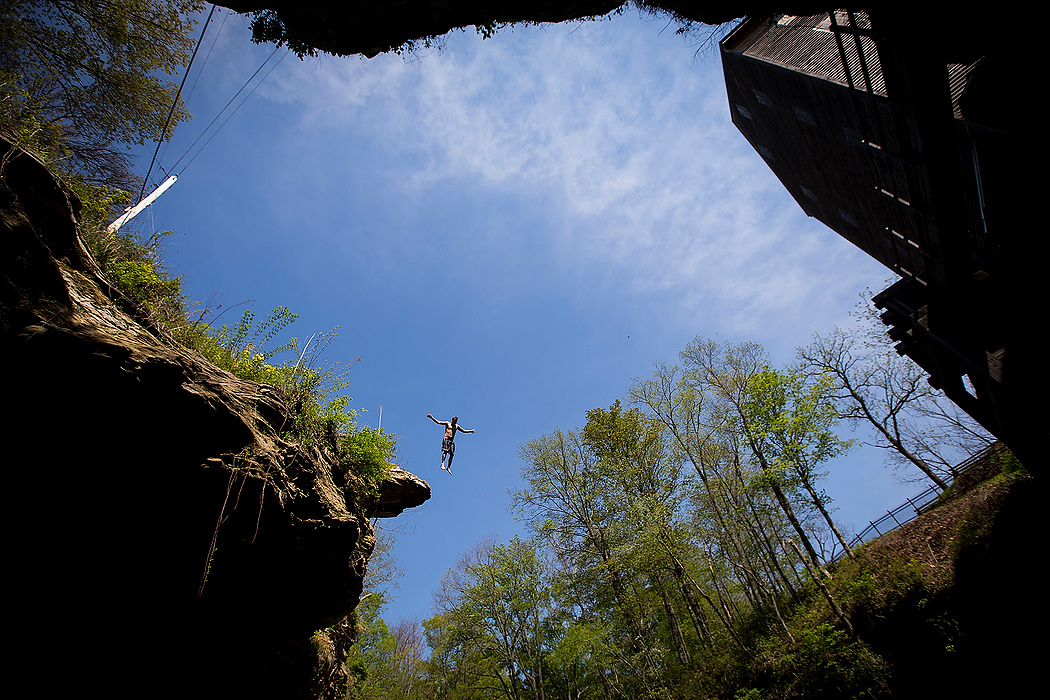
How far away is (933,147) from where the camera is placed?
187 inches

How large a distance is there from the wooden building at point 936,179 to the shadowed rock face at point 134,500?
920 centimetres

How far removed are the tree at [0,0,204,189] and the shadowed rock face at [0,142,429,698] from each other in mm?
3144

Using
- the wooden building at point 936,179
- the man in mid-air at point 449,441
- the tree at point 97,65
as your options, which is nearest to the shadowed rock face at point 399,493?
the man in mid-air at point 449,441

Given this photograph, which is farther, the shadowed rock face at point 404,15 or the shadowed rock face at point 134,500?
the shadowed rock face at point 404,15

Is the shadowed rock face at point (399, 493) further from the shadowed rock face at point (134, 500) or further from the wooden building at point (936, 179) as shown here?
the wooden building at point (936, 179)

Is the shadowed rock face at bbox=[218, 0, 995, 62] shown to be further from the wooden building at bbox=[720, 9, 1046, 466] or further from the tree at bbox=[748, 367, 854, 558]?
the tree at bbox=[748, 367, 854, 558]

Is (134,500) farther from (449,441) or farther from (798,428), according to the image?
(798,428)

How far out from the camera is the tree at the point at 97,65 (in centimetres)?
624

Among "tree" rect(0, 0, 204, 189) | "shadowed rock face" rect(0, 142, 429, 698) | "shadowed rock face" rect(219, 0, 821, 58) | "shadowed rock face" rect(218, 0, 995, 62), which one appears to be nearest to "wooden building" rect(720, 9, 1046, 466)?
"shadowed rock face" rect(218, 0, 995, 62)

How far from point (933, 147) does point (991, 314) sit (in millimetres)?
3739

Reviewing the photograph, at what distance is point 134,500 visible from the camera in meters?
5.11

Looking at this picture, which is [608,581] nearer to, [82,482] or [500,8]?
[82,482]

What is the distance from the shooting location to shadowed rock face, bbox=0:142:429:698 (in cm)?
421

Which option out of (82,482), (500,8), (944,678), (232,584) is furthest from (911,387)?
(82,482)
